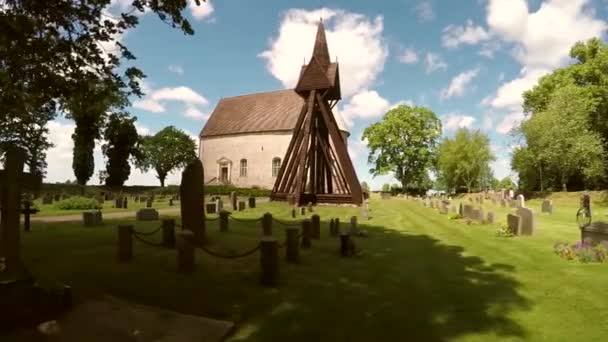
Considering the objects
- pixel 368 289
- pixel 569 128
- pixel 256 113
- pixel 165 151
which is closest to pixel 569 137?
pixel 569 128

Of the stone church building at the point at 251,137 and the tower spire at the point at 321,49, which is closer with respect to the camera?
the tower spire at the point at 321,49

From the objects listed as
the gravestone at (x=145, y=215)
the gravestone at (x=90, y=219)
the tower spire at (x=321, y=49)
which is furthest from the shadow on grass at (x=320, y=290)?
the tower spire at (x=321, y=49)

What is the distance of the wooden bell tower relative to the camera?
26.3m

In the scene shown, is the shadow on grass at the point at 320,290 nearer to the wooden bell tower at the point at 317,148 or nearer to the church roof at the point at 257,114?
the wooden bell tower at the point at 317,148

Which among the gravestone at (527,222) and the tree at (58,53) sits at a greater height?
the tree at (58,53)

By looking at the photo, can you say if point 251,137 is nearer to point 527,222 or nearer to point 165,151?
A: point 165,151

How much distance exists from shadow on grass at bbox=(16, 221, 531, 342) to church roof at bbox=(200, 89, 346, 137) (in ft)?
123

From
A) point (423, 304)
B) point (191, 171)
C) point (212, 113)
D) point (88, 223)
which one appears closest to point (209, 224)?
point (88, 223)

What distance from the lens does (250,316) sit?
244 inches

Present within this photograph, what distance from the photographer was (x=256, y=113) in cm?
5088

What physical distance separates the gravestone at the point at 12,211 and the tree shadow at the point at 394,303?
3660 millimetres

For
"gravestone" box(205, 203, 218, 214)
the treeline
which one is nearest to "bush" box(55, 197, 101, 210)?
"gravestone" box(205, 203, 218, 214)

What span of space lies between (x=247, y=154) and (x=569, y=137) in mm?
34532

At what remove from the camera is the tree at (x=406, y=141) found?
5259 centimetres
